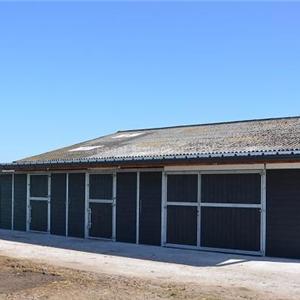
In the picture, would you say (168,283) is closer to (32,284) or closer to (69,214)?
(32,284)

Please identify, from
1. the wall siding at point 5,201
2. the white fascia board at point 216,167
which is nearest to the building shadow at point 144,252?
the white fascia board at point 216,167

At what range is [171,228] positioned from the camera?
613 inches

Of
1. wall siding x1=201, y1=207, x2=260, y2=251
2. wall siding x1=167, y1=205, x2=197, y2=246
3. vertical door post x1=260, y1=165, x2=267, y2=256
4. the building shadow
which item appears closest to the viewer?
the building shadow

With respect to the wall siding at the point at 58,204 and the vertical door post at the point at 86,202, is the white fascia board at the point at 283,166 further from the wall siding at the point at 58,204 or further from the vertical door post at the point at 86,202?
the wall siding at the point at 58,204

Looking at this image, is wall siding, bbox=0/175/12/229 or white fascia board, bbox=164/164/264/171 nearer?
white fascia board, bbox=164/164/264/171

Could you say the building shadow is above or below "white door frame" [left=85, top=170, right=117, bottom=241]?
below

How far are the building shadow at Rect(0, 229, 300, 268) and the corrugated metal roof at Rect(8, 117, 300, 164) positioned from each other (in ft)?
7.46

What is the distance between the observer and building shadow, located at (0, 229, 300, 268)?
1283 centimetres

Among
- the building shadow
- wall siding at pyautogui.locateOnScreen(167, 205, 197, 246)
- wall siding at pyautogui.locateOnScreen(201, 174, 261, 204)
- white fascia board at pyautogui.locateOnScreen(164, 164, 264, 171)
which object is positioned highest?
white fascia board at pyautogui.locateOnScreen(164, 164, 264, 171)

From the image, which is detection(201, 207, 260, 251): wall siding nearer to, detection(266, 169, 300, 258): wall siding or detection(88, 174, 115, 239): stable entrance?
detection(266, 169, 300, 258): wall siding

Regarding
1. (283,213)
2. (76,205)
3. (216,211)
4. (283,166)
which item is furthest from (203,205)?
(76,205)

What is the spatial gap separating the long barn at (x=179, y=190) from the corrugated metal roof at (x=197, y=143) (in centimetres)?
4

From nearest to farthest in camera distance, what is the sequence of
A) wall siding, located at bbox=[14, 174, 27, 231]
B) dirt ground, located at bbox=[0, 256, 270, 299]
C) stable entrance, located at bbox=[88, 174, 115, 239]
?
1. dirt ground, located at bbox=[0, 256, 270, 299]
2. stable entrance, located at bbox=[88, 174, 115, 239]
3. wall siding, located at bbox=[14, 174, 27, 231]

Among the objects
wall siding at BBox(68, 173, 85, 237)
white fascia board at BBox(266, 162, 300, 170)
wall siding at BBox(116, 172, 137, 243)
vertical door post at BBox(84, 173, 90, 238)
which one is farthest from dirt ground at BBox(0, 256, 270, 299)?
wall siding at BBox(68, 173, 85, 237)
